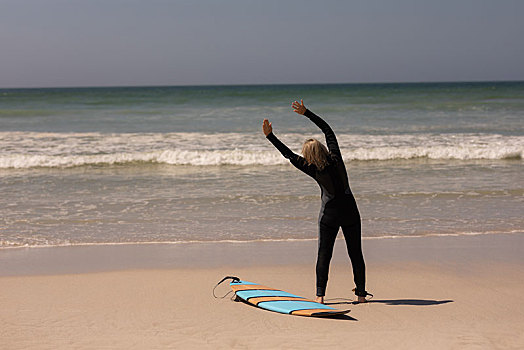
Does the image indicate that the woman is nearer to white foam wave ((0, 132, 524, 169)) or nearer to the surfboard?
the surfboard

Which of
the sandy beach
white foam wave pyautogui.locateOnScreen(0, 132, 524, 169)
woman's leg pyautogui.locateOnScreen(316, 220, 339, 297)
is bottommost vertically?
the sandy beach

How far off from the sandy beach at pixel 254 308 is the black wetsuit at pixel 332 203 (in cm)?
42

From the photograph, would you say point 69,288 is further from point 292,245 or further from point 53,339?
point 292,245

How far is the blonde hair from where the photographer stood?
177 inches

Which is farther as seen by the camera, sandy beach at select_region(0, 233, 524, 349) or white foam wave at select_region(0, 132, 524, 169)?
white foam wave at select_region(0, 132, 524, 169)

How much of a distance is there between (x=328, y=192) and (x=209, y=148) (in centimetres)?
1345

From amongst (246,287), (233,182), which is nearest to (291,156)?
(246,287)

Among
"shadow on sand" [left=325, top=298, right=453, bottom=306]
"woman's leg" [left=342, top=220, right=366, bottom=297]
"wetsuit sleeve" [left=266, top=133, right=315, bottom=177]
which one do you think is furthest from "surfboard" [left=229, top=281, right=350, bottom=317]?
"wetsuit sleeve" [left=266, top=133, right=315, bottom=177]

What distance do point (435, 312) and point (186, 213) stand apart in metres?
5.04

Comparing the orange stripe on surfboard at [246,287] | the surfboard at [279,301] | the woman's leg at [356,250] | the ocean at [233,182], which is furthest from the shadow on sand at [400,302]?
the ocean at [233,182]

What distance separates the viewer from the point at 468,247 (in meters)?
6.89

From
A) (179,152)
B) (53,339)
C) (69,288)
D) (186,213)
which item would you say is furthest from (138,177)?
(53,339)

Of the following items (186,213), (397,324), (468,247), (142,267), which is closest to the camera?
(397,324)

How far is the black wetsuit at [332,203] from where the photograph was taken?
454cm
